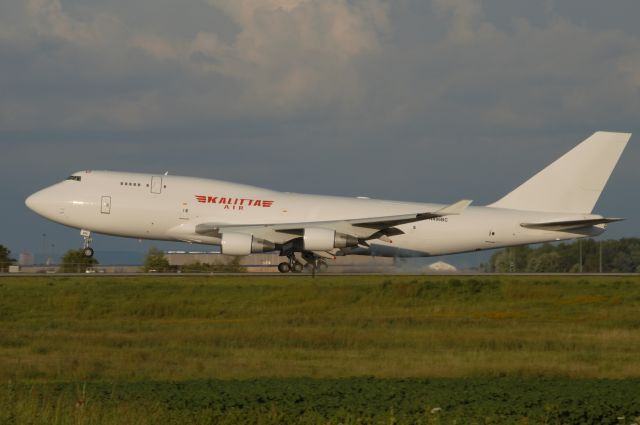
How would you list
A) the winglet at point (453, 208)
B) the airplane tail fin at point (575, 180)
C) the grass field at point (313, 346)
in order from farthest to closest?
the airplane tail fin at point (575, 180) → the winglet at point (453, 208) → the grass field at point (313, 346)

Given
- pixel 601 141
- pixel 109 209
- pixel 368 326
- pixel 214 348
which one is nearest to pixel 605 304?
pixel 368 326

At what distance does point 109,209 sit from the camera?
46.0 metres

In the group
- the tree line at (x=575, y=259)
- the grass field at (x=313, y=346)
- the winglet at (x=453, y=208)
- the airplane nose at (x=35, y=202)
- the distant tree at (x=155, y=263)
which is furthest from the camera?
the tree line at (x=575, y=259)

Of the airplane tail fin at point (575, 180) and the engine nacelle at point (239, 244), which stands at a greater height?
the airplane tail fin at point (575, 180)

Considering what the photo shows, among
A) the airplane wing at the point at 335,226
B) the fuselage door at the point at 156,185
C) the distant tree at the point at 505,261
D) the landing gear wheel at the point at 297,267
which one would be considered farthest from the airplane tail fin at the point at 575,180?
the fuselage door at the point at 156,185

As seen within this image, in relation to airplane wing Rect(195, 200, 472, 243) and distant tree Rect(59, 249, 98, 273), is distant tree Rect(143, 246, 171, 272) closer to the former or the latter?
distant tree Rect(59, 249, 98, 273)

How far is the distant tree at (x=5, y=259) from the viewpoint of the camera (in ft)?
191

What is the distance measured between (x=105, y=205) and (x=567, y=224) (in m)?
21.2

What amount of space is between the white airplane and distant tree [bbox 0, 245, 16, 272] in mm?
11606

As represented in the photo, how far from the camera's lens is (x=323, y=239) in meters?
45.0

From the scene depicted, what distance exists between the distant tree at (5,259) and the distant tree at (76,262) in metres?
3.28

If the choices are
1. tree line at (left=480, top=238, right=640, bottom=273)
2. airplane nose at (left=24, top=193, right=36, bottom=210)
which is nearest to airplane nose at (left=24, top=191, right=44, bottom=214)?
airplane nose at (left=24, top=193, right=36, bottom=210)

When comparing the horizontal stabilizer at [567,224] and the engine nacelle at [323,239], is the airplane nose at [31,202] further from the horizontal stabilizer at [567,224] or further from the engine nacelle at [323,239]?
the horizontal stabilizer at [567,224]

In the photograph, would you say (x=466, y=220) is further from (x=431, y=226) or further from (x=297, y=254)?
(x=297, y=254)
